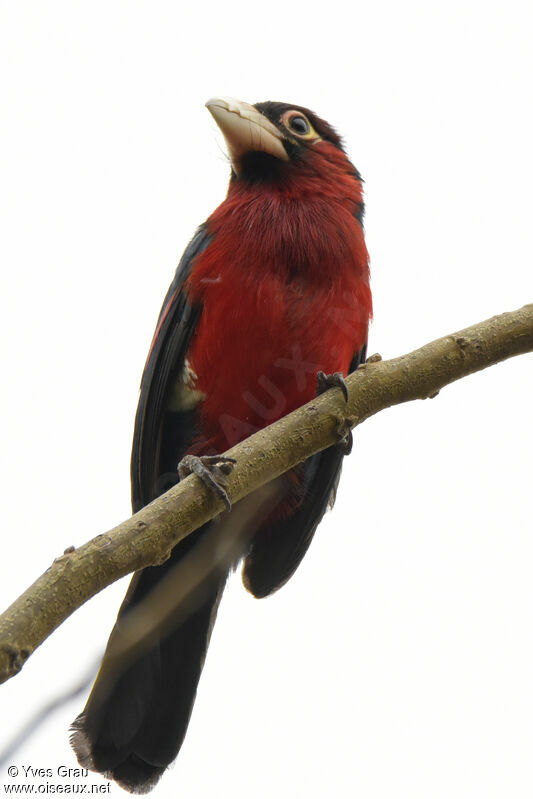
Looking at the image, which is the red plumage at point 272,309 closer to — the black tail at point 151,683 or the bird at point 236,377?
the bird at point 236,377

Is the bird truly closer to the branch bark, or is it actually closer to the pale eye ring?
the pale eye ring

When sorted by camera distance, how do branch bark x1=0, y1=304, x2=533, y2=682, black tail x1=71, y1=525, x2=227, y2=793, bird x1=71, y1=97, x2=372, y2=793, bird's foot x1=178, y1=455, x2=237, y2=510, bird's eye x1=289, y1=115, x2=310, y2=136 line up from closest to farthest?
1. branch bark x1=0, y1=304, x2=533, y2=682
2. bird's foot x1=178, y1=455, x2=237, y2=510
3. black tail x1=71, y1=525, x2=227, y2=793
4. bird x1=71, y1=97, x2=372, y2=793
5. bird's eye x1=289, y1=115, x2=310, y2=136

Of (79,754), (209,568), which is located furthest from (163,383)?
(79,754)

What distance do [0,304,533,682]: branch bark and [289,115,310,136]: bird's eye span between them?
201cm

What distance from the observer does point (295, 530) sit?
462 cm

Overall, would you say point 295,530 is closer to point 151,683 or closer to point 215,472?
point 151,683

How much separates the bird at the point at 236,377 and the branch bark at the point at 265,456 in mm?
863

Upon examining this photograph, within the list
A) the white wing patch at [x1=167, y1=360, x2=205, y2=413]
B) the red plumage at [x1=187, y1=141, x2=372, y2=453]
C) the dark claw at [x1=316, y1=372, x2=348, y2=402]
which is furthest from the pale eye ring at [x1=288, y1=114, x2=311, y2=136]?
the dark claw at [x1=316, y1=372, x2=348, y2=402]

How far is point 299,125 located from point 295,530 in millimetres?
2110

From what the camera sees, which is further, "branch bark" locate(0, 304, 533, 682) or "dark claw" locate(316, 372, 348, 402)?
"dark claw" locate(316, 372, 348, 402)

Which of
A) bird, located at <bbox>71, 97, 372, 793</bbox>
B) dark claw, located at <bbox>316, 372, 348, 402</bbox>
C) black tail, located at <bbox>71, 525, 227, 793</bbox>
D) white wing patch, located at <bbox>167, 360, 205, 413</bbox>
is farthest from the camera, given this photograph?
white wing patch, located at <bbox>167, 360, 205, 413</bbox>

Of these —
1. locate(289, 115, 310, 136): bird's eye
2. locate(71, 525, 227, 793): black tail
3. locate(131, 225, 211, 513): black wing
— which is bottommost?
locate(71, 525, 227, 793): black tail

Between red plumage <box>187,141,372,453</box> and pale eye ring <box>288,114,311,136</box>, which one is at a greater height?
pale eye ring <box>288,114,311,136</box>

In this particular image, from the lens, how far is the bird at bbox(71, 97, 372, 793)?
4.05m
